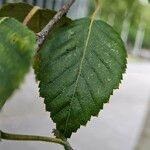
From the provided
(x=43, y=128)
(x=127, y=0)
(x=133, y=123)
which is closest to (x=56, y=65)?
(x=127, y=0)

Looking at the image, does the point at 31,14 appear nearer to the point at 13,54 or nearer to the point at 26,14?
the point at 26,14

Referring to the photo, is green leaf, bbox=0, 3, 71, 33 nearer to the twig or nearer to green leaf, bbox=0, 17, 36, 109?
the twig

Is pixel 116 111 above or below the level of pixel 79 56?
below

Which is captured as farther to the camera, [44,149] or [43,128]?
[43,128]

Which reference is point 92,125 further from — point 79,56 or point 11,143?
point 79,56

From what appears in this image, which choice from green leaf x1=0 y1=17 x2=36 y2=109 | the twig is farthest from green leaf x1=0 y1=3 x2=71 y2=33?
green leaf x1=0 y1=17 x2=36 y2=109

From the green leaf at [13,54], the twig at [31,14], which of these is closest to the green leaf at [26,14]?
the twig at [31,14]

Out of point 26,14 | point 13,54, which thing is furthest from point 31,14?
point 13,54
